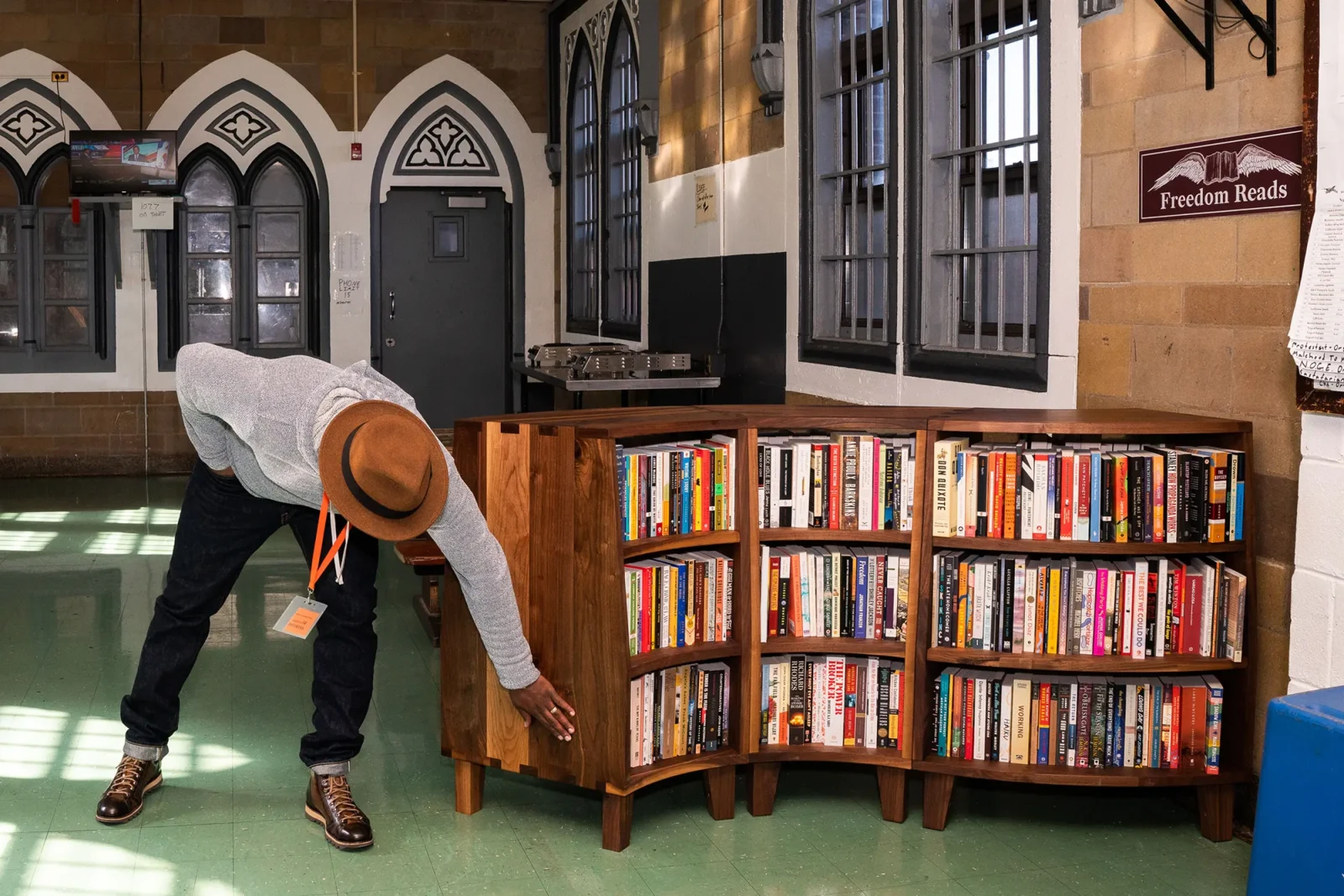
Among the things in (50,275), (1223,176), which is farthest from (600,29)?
(1223,176)

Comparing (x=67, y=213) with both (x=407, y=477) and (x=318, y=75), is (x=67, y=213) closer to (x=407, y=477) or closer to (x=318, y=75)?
(x=318, y=75)

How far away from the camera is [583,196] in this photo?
10.8m

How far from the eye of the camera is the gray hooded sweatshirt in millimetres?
3176

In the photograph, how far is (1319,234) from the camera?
3311 mm

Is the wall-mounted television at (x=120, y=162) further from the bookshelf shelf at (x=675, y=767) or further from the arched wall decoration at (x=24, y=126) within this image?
the bookshelf shelf at (x=675, y=767)

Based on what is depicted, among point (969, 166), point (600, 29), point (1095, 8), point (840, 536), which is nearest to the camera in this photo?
point (840, 536)

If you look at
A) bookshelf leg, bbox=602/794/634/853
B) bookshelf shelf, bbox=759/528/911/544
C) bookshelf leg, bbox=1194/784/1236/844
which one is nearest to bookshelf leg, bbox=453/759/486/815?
bookshelf leg, bbox=602/794/634/853

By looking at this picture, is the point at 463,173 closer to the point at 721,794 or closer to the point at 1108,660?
the point at 721,794

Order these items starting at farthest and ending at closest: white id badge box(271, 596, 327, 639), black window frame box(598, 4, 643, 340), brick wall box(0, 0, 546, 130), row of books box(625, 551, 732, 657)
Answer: brick wall box(0, 0, 546, 130) < black window frame box(598, 4, 643, 340) < row of books box(625, 551, 732, 657) < white id badge box(271, 596, 327, 639)

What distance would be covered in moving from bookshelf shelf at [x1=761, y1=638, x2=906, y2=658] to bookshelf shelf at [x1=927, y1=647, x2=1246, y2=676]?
166 millimetres

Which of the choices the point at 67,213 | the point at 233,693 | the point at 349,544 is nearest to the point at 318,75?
the point at 67,213

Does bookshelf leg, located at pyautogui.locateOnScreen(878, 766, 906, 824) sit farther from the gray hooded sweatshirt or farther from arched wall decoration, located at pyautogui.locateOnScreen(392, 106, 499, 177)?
arched wall decoration, located at pyautogui.locateOnScreen(392, 106, 499, 177)

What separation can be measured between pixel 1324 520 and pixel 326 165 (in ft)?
29.5

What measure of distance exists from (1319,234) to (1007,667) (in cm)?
129
